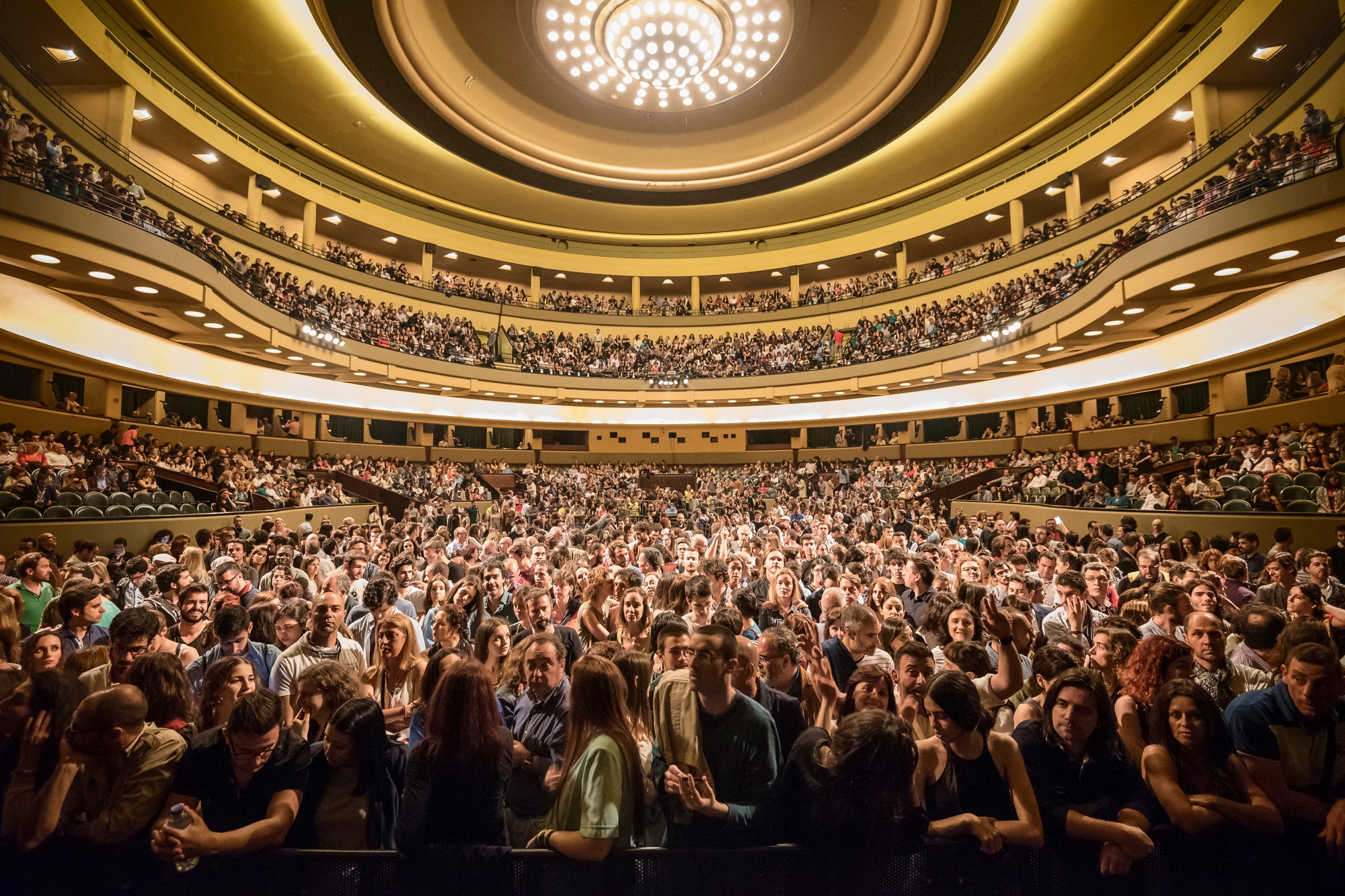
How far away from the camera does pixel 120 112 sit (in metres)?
15.6

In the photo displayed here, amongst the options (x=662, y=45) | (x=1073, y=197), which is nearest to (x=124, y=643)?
(x=662, y=45)

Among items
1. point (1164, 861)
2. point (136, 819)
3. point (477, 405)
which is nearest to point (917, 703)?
point (1164, 861)

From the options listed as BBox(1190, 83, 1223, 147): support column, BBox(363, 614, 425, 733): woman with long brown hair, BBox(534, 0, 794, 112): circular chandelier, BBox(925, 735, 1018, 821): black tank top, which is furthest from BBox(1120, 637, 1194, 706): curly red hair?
BBox(534, 0, 794, 112): circular chandelier

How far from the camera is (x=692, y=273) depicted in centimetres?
3172

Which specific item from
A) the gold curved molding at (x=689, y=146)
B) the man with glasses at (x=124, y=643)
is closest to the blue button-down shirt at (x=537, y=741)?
the man with glasses at (x=124, y=643)

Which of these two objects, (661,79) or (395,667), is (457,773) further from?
(661,79)

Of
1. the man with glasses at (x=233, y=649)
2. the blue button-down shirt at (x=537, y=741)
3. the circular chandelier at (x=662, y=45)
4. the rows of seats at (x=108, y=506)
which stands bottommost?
the blue button-down shirt at (x=537, y=741)

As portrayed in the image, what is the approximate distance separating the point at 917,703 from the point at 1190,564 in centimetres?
498

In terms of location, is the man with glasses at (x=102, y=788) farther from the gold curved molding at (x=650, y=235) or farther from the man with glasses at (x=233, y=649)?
the gold curved molding at (x=650, y=235)

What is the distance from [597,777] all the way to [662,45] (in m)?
23.2

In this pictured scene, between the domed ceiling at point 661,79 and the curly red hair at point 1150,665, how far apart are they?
17609 millimetres

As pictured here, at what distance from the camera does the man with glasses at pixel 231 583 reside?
17.5 ft

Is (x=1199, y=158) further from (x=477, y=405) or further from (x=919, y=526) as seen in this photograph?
(x=477, y=405)

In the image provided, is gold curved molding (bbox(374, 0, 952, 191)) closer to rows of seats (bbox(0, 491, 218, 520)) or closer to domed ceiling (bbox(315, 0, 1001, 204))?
domed ceiling (bbox(315, 0, 1001, 204))
